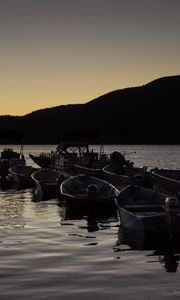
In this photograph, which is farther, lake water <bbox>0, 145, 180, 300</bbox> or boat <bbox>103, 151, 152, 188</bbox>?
boat <bbox>103, 151, 152, 188</bbox>

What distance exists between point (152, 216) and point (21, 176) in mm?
30756

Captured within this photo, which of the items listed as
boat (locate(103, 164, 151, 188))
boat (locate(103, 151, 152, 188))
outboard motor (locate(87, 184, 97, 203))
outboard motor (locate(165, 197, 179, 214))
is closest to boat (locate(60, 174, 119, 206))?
outboard motor (locate(87, 184, 97, 203))

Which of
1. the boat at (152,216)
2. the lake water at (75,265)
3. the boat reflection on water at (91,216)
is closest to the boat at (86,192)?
the boat reflection on water at (91,216)

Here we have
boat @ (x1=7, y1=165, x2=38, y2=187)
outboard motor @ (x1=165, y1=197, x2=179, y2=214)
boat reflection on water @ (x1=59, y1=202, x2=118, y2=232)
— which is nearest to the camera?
outboard motor @ (x1=165, y1=197, x2=179, y2=214)

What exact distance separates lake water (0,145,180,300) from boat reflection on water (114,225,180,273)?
0.46 feet

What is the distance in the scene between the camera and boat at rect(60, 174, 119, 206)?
1174 inches

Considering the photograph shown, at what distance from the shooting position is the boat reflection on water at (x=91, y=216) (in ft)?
84.6

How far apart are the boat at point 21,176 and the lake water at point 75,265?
921 inches

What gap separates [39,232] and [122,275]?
27.9 ft

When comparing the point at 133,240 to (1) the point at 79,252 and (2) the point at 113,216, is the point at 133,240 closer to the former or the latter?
(1) the point at 79,252

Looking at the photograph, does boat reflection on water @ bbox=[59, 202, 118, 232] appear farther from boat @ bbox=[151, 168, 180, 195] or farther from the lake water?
boat @ bbox=[151, 168, 180, 195]

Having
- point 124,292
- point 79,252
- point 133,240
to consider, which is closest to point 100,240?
point 133,240

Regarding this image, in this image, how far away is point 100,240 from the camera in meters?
21.1

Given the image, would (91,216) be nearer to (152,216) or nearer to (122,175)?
(152,216)
